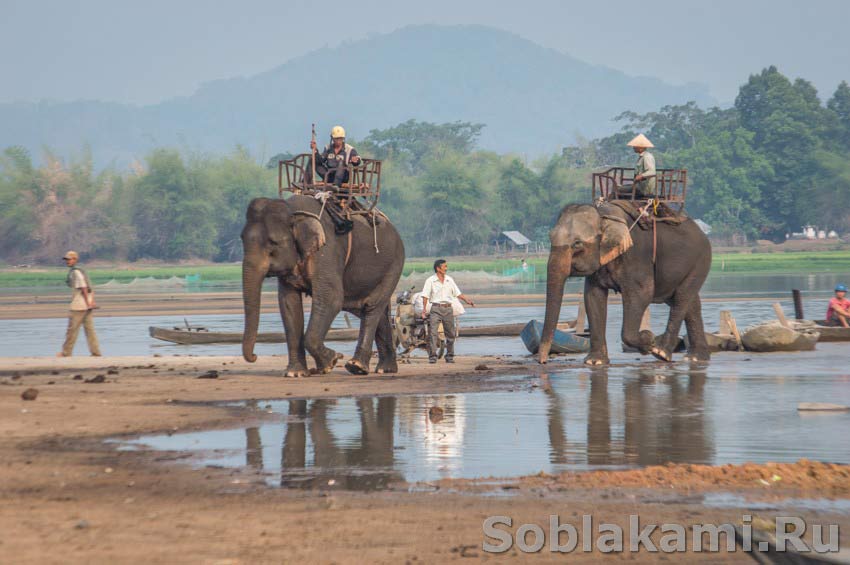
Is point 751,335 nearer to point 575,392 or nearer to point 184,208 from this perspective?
point 575,392

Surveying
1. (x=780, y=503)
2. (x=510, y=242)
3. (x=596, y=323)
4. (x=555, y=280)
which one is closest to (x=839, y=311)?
(x=596, y=323)

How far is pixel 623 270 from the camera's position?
69.9 ft

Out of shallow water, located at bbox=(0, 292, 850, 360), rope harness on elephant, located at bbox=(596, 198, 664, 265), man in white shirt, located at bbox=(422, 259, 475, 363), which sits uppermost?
rope harness on elephant, located at bbox=(596, 198, 664, 265)

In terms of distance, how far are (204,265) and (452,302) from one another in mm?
97800

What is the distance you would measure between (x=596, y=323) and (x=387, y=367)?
3.54m

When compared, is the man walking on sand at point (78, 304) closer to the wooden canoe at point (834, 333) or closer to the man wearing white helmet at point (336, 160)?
the man wearing white helmet at point (336, 160)

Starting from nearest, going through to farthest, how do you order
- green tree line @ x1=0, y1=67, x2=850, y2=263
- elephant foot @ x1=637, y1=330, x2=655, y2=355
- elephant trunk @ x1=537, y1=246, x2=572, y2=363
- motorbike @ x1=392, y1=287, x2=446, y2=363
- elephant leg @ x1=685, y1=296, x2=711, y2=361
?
elephant trunk @ x1=537, y1=246, x2=572, y2=363 < elephant foot @ x1=637, y1=330, x2=655, y2=355 < elephant leg @ x1=685, y1=296, x2=711, y2=361 < motorbike @ x1=392, y1=287, x2=446, y2=363 < green tree line @ x1=0, y1=67, x2=850, y2=263

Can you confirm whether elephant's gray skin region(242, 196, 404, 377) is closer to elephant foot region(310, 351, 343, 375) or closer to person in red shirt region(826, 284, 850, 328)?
elephant foot region(310, 351, 343, 375)

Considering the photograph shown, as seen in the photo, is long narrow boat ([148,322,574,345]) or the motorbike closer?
the motorbike

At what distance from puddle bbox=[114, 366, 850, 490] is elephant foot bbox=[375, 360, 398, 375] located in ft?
8.40

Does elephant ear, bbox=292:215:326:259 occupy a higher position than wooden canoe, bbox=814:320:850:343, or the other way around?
elephant ear, bbox=292:215:326:259

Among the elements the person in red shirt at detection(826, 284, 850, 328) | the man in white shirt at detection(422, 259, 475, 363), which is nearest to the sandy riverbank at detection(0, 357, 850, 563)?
the man in white shirt at detection(422, 259, 475, 363)

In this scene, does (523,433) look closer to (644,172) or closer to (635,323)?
(635,323)

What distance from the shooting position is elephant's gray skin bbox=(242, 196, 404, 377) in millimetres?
18109
